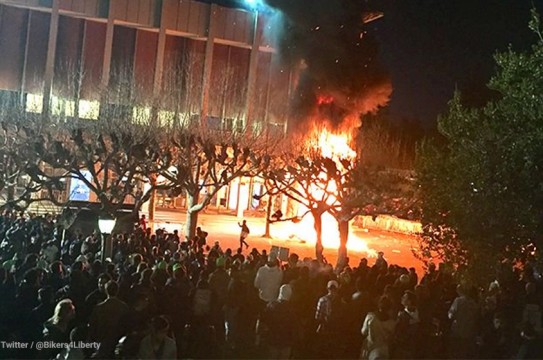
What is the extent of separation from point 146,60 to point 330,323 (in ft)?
105

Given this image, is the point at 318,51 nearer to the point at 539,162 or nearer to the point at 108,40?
the point at 108,40

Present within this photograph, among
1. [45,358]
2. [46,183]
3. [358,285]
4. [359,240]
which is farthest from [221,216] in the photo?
[45,358]

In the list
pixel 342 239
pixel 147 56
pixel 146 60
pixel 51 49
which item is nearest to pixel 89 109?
pixel 51 49

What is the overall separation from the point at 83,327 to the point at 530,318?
636 centimetres

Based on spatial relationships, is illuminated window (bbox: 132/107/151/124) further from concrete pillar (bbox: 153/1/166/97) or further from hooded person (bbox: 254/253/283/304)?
hooded person (bbox: 254/253/283/304)

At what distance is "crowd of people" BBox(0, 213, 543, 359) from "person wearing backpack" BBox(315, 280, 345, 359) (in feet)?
0.05

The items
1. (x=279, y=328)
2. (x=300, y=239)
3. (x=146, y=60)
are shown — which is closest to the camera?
(x=279, y=328)

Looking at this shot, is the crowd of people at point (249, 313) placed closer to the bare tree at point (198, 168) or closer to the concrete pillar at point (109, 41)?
the bare tree at point (198, 168)

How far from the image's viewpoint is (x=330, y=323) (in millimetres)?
9703

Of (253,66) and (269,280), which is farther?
(253,66)

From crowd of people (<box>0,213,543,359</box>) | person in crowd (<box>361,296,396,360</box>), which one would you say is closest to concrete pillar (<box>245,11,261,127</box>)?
crowd of people (<box>0,213,543,359</box>)

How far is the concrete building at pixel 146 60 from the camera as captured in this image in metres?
35.6

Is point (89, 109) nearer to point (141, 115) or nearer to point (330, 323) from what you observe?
point (141, 115)

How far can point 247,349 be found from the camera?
9.12 m
